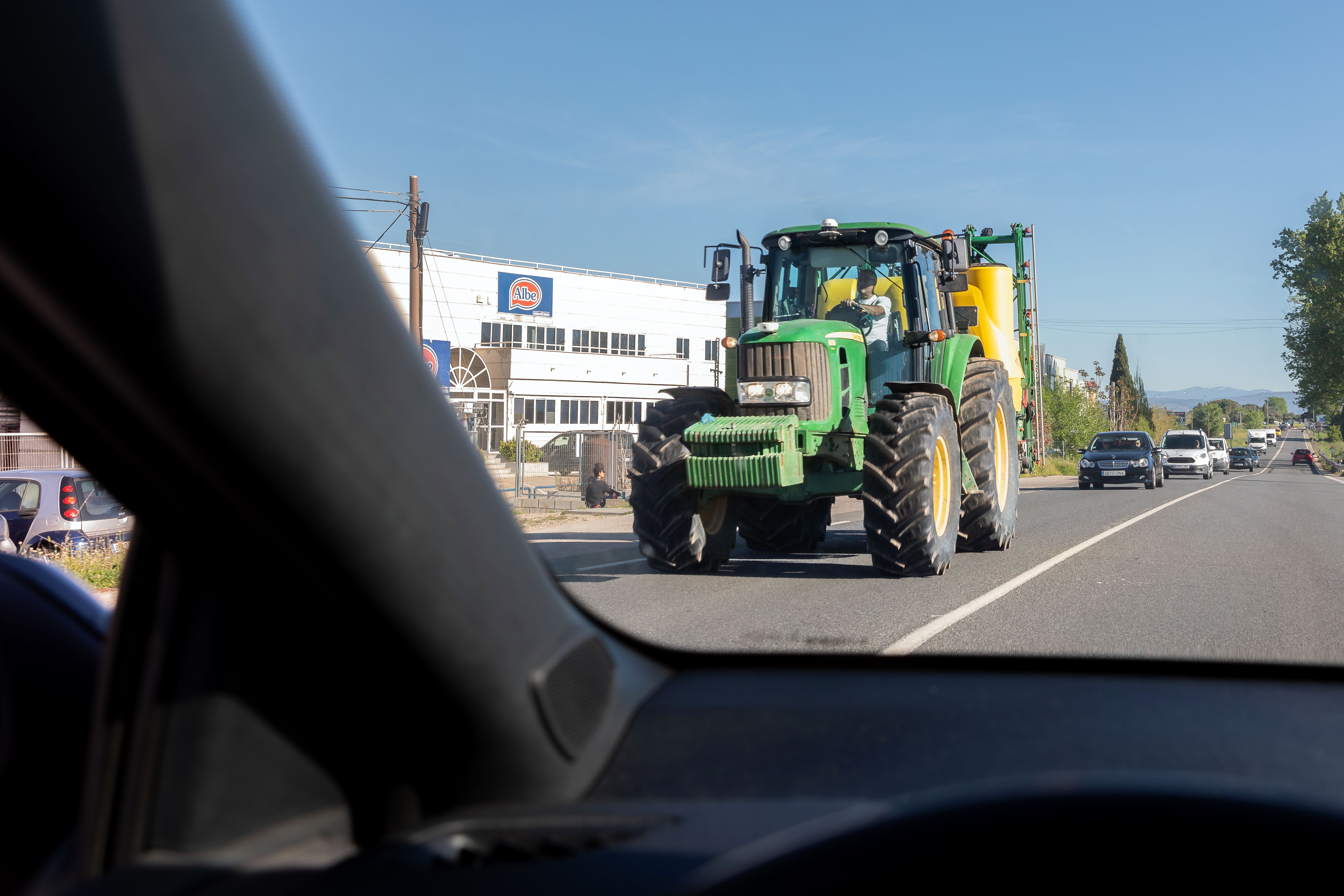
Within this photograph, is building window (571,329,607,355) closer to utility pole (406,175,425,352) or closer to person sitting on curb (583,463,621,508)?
utility pole (406,175,425,352)

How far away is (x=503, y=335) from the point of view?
52062mm

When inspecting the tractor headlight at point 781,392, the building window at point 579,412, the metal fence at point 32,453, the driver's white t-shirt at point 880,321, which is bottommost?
the metal fence at point 32,453

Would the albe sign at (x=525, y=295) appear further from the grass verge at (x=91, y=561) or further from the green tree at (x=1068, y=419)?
the grass verge at (x=91, y=561)

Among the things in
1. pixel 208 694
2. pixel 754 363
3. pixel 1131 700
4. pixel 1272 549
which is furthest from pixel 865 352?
pixel 208 694

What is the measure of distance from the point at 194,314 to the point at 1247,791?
149 cm

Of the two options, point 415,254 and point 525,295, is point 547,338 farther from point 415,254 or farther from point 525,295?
point 415,254

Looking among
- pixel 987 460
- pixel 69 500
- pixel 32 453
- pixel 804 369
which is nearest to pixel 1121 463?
pixel 987 460

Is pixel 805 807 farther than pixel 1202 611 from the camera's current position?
No

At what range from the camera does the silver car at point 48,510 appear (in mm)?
6156

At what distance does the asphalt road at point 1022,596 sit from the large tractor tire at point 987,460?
0.27m

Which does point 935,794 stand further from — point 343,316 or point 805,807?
point 343,316

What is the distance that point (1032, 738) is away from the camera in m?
1.75

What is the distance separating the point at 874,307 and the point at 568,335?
1821 inches

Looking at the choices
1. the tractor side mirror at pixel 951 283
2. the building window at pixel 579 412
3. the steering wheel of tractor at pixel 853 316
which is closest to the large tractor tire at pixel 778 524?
the steering wheel of tractor at pixel 853 316
